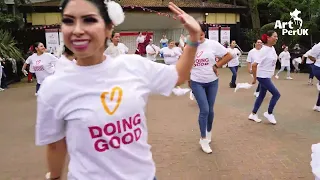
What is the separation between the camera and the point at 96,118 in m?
1.72

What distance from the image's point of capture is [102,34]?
1793 mm

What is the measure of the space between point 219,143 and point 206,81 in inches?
42.1

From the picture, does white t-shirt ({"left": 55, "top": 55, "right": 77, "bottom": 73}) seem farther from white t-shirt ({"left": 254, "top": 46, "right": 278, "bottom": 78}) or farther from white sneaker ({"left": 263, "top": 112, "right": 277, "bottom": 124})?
white sneaker ({"left": 263, "top": 112, "right": 277, "bottom": 124})

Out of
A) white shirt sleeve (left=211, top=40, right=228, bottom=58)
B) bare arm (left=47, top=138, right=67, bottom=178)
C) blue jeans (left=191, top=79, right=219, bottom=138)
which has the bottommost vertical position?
blue jeans (left=191, top=79, right=219, bottom=138)

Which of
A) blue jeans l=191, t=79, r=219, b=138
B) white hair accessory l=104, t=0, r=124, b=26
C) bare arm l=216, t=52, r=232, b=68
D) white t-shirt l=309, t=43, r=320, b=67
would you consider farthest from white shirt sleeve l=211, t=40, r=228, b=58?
white hair accessory l=104, t=0, r=124, b=26

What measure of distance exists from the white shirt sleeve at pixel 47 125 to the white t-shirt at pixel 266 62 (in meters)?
5.76

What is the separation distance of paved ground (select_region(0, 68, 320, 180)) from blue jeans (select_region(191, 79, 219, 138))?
38cm

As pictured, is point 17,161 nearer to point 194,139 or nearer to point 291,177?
point 194,139

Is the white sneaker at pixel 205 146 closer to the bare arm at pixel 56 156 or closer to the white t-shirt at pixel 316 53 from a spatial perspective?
the bare arm at pixel 56 156

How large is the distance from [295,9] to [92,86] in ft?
72.3

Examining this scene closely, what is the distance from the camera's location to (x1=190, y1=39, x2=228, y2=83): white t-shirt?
18.1 feet

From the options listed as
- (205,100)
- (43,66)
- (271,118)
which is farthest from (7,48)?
(205,100)

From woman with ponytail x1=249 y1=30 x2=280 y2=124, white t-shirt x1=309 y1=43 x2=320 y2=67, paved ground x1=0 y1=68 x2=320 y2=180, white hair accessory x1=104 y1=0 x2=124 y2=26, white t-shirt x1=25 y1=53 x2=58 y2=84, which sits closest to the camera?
white hair accessory x1=104 y1=0 x2=124 y2=26

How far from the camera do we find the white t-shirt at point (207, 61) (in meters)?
5.51
